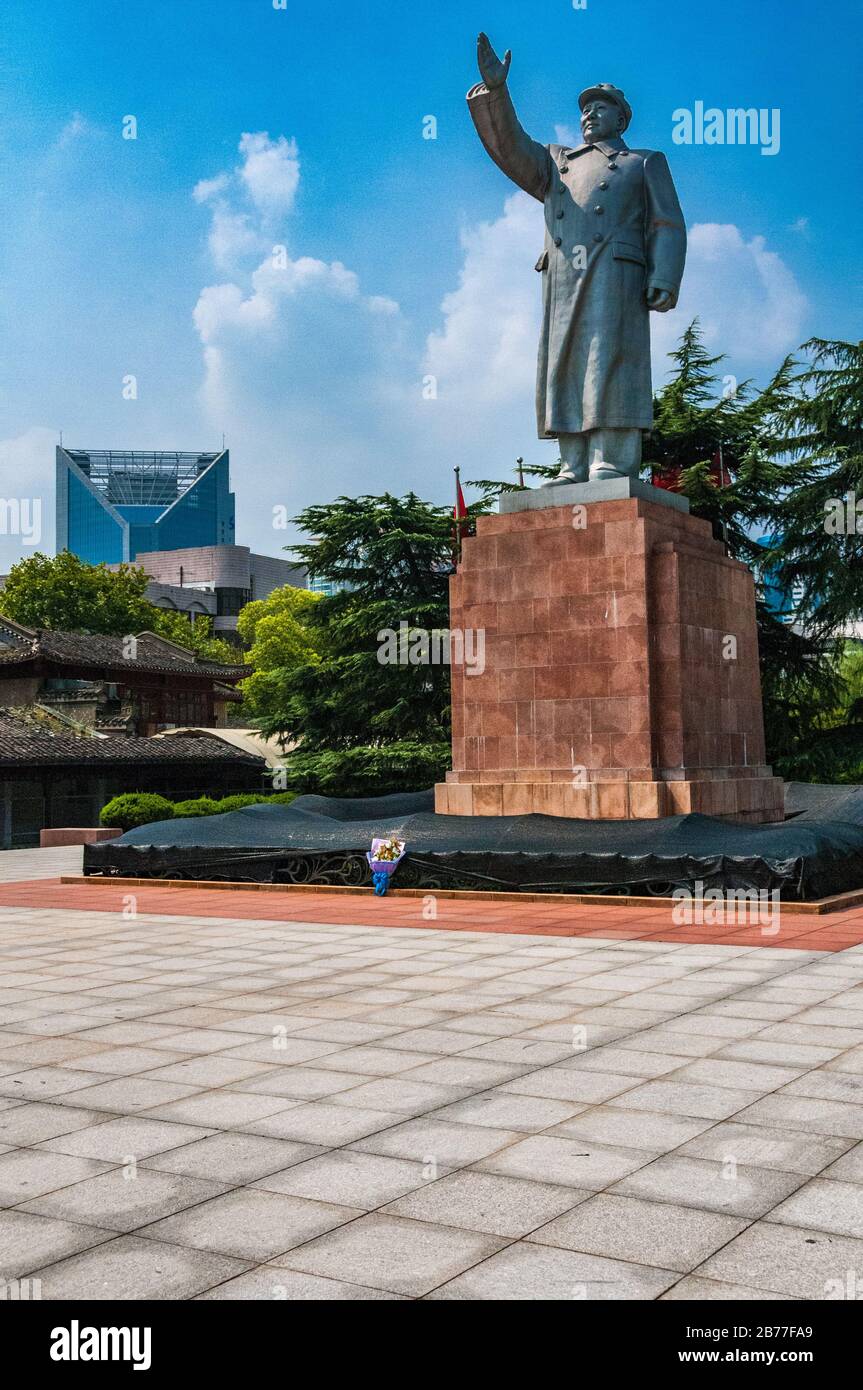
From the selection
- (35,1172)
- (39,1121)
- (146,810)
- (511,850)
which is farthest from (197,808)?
(35,1172)

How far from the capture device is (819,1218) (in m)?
3.96

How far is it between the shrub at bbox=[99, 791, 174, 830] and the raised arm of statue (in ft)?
46.2

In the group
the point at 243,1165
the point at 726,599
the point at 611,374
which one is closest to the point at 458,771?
the point at 726,599

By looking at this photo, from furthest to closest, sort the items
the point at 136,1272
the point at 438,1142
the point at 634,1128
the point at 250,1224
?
the point at 634,1128, the point at 438,1142, the point at 250,1224, the point at 136,1272

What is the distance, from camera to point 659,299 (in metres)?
15.6

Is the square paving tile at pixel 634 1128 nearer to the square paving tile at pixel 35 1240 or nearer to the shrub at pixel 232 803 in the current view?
the square paving tile at pixel 35 1240

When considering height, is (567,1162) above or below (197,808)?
below

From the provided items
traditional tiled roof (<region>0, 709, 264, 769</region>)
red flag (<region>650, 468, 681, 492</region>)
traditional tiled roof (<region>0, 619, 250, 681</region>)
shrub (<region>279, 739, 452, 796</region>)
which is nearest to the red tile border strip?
shrub (<region>279, 739, 452, 796</region>)

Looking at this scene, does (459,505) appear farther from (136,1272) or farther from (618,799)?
(136,1272)

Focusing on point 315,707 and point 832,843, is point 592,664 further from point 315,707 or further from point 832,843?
point 315,707

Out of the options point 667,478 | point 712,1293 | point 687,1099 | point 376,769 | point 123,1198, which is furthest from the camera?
point 667,478

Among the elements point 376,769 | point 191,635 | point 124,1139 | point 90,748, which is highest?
point 191,635

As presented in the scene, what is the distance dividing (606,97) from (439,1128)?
1463 cm

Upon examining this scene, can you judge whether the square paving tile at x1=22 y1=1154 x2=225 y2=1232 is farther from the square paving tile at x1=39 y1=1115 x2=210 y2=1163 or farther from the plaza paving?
the square paving tile at x1=39 y1=1115 x2=210 y2=1163
